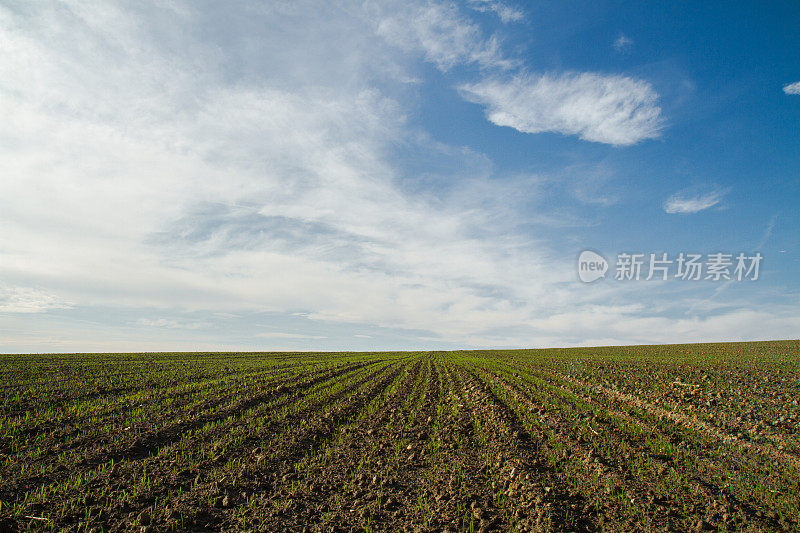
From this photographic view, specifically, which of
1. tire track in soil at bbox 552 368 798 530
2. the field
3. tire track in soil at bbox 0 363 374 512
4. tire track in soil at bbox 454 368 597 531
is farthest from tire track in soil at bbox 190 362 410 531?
tire track in soil at bbox 552 368 798 530

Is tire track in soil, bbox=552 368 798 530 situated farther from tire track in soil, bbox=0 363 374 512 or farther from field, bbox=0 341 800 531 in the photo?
tire track in soil, bbox=0 363 374 512

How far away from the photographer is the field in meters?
5.97

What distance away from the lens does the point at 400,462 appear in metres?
8.27

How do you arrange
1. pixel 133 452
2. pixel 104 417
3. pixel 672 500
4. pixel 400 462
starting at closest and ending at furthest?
pixel 672 500, pixel 400 462, pixel 133 452, pixel 104 417

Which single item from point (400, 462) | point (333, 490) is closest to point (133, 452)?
point (333, 490)

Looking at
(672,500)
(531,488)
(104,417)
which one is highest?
(531,488)

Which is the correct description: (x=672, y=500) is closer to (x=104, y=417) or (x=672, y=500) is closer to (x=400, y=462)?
(x=400, y=462)

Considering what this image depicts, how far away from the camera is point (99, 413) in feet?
41.3

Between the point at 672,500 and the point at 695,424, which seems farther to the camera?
the point at 695,424

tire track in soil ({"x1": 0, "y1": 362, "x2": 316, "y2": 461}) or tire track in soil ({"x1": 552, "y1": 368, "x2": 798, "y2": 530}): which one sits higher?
tire track in soil ({"x1": 552, "y1": 368, "x2": 798, "y2": 530})

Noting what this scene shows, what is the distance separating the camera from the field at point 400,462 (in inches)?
235

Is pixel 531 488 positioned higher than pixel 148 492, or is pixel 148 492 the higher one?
pixel 531 488

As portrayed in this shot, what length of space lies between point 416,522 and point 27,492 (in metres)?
6.53

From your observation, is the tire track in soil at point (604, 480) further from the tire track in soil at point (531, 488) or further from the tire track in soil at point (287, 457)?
the tire track in soil at point (287, 457)
